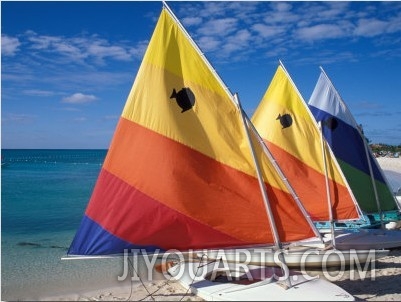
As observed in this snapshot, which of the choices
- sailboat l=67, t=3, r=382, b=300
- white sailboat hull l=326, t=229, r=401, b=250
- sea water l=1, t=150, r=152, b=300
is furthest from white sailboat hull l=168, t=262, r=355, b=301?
white sailboat hull l=326, t=229, r=401, b=250

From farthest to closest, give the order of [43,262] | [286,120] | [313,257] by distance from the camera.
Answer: [43,262], [286,120], [313,257]

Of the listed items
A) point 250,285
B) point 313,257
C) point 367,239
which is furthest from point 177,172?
point 367,239

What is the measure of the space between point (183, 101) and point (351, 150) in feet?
23.6

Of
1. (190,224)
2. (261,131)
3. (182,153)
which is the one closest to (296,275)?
(190,224)

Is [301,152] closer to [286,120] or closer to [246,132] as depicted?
[286,120]

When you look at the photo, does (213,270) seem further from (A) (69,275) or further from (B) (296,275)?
(A) (69,275)

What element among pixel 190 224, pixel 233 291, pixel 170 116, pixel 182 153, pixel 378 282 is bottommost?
pixel 378 282

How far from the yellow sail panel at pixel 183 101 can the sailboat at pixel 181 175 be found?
0.7 inches

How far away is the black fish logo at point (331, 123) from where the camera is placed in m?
12.9

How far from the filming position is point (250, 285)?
784cm

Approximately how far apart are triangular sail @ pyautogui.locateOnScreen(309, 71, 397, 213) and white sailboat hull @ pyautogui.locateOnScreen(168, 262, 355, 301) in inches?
208

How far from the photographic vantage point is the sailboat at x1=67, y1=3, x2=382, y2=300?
24.5 feet

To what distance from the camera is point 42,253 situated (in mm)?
15328

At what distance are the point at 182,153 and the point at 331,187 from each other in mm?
5424
